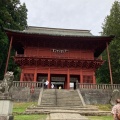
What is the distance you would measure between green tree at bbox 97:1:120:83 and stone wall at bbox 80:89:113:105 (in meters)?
8.04

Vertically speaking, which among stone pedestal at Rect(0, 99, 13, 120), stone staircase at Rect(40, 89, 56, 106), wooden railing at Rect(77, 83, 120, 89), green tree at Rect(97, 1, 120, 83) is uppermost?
Answer: green tree at Rect(97, 1, 120, 83)

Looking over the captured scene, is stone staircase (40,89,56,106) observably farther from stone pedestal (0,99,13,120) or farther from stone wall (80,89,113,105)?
stone pedestal (0,99,13,120)

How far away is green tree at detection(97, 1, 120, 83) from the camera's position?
27806 millimetres

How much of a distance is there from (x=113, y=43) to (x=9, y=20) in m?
17.2

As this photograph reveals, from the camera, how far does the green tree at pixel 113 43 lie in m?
27.8

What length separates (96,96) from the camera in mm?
19297

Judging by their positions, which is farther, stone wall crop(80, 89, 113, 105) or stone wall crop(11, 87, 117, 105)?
stone wall crop(80, 89, 113, 105)

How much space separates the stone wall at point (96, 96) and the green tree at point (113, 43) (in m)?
8.04

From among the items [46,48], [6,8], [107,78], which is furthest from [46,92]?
→ [6,8]

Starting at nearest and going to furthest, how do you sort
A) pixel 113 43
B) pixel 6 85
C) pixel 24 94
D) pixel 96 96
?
pixel 6 85, pixel 24 94, pixel 96 96, pixel 113 43

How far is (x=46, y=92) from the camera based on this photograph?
62.7 feet

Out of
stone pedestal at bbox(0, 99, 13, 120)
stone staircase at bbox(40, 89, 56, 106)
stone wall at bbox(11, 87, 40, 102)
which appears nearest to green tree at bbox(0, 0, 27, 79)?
stone wall at bbox(11, 87, 40, 102)

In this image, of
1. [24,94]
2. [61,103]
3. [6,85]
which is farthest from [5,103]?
[24,94]

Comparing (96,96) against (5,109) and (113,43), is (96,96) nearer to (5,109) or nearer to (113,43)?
(113,43)
